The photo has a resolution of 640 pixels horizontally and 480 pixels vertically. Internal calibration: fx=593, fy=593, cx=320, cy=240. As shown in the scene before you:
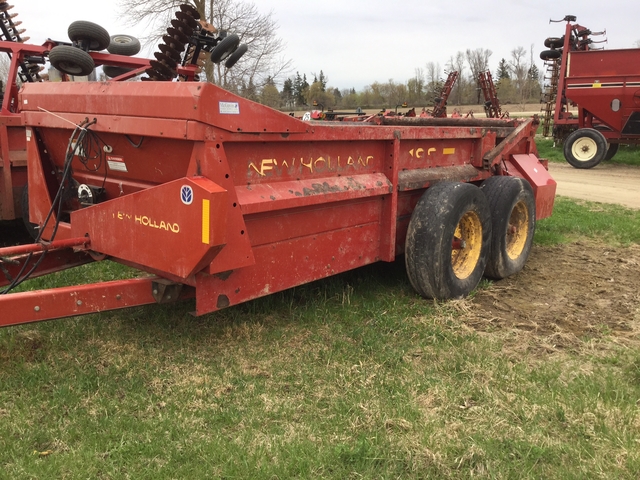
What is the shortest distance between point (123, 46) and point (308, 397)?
17.7 feet

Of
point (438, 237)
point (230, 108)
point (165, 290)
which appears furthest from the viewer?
point (438, 237)

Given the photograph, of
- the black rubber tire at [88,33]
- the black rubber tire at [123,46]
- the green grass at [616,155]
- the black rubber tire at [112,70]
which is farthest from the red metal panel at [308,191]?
the green grass at [616,155]

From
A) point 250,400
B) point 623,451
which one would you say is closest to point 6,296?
point 250,400

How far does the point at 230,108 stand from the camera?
10.0 feet

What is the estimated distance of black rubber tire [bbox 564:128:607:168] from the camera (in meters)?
14.5

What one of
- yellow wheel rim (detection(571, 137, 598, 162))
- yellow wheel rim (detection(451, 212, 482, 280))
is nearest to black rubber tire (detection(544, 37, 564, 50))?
yellow wheel rim (detection(571, 137, 598, 162))

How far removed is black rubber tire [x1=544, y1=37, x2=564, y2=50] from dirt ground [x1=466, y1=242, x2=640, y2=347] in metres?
12.6

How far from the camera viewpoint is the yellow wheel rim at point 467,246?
4809mm

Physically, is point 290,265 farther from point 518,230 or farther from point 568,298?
point 518,230

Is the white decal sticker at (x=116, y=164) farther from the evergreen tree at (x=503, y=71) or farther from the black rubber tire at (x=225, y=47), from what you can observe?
the evergreen tree at (x=503, y=71)

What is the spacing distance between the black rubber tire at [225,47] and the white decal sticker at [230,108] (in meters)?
0.92

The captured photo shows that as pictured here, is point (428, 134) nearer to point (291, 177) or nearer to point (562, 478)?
point (291, 177)

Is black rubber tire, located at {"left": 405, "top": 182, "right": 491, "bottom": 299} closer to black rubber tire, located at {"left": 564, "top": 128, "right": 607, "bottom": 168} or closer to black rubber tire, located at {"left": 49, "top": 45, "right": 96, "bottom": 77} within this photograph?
black rubber tire, located at {"left": 49, "top": 45, "right": 96, "bottom": 77}

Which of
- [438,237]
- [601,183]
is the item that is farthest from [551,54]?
[438,237]
